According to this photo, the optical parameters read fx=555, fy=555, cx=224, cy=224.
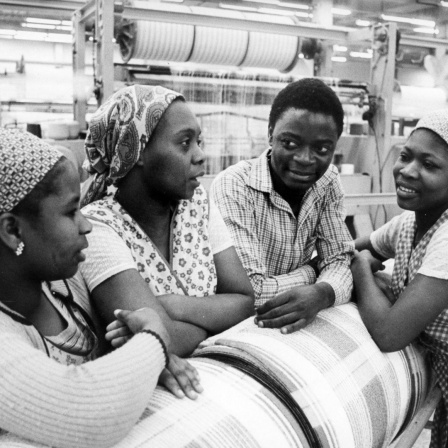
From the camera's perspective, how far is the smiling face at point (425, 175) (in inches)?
52.0

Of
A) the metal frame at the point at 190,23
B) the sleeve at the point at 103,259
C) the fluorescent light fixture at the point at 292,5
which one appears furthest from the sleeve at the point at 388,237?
the fluorescent light fixture at the point at 292,5

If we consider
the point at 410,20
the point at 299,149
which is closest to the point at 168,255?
the point at 299,149

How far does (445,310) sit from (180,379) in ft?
2.43

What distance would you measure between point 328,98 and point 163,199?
1.95ft

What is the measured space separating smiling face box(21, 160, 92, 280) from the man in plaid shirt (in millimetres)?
633

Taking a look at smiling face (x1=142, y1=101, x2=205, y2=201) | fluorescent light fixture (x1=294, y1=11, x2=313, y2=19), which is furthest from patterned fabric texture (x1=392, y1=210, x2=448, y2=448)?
fluorescent light fixture (x1=294, y1=11, x2=313, y2=19)

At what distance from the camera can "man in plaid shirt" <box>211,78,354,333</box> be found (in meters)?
1.43

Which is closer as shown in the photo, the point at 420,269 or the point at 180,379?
the point at 180,379

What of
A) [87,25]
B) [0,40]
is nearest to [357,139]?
[87,25]

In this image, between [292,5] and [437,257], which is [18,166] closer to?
[437,257]

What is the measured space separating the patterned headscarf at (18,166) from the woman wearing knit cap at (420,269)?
2.68 feet

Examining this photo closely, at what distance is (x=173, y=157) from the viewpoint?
3.58ft

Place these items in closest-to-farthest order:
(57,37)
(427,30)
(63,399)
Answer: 1. (63,399)
2. (427,30)
3. (57,37)

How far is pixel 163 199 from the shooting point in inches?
44.9
